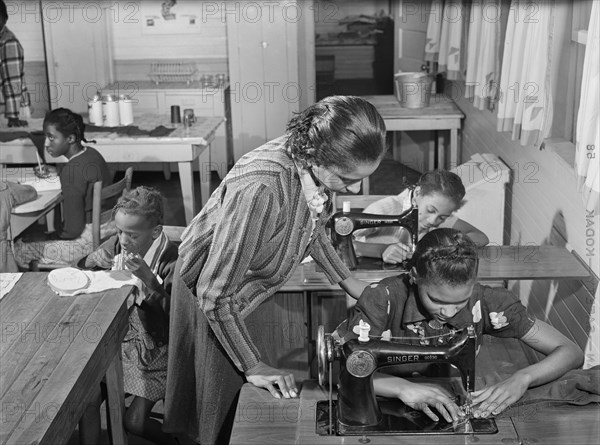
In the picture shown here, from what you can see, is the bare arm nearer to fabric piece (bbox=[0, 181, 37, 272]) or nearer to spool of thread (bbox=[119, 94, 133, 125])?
fabric piece (bbox=[0, 181, 37, 272])

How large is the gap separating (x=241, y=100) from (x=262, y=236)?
497cm

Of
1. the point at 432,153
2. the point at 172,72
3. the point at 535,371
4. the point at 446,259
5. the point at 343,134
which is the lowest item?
the point at 432,153

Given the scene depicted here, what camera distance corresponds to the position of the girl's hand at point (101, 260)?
321 centimetres

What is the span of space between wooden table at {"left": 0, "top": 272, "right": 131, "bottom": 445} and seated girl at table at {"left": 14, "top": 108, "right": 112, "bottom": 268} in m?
1.32

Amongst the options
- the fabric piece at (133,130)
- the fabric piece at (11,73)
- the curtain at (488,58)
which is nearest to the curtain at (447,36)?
the curtain at (488,58)

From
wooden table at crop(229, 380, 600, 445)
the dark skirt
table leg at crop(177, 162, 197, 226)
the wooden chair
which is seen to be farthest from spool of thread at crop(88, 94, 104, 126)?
wooden table at crop(229, 380, 600, 445)

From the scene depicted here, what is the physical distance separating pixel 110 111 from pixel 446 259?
12.0 feet

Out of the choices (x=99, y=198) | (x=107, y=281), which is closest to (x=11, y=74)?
(x=99, y=198)

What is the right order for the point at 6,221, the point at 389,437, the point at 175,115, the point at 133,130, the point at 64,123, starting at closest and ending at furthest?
the point at 389,437 → the point at 6,221 → the point at 64,123 → the point at 133,130 → the point at 175,115

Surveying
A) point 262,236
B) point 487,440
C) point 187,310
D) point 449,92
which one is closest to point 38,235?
point 187,310

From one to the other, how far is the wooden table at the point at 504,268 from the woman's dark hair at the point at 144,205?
548 millimetres

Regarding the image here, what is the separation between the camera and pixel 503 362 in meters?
3.75

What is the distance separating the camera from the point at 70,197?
4102 millimetres

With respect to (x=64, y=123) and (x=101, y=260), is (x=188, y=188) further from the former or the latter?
(x=101, y=260)
